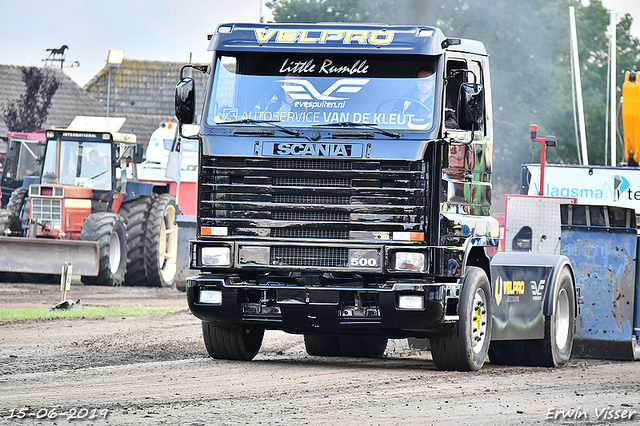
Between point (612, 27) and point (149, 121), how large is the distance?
25079 millimetres

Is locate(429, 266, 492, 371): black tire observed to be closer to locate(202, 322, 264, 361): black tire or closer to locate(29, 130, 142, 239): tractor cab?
locate(202, 322, 264, 361): black tire

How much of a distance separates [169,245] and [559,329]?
15.2 meters

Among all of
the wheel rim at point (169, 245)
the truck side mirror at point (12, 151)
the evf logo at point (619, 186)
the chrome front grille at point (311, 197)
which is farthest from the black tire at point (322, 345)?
the truck side mirror at point (12, 151)

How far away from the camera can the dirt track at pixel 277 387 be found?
8398 mm

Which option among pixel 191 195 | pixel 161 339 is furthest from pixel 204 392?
pixel 191 195

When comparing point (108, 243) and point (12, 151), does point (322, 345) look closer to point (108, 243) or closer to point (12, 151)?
point (108, 243)

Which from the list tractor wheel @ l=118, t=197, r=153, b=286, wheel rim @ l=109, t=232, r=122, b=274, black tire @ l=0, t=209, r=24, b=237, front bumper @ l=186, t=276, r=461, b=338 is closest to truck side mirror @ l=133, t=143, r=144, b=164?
tractor wheel @ l=118, t=197, r=153, b=286

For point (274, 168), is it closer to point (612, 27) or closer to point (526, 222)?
point (526, 222)

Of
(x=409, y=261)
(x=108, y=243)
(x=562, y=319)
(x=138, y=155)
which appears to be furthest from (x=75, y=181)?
(x=409, y=261)

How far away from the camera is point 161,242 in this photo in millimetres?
26453

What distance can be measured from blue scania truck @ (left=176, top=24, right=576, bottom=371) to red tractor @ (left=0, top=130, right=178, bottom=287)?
13267mm

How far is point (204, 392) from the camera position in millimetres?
9430

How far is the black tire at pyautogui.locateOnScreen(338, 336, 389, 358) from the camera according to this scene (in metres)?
13.4

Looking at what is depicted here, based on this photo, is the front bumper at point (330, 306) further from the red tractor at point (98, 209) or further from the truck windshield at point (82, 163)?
the truck windshield at point (82, 163)
